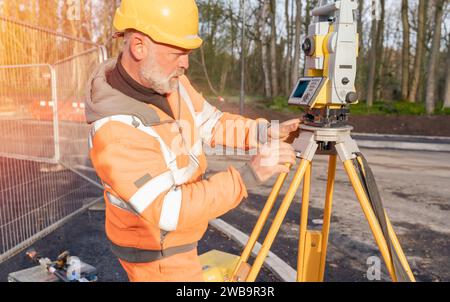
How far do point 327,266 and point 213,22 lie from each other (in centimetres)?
2745

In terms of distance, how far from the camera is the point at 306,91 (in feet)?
7.58

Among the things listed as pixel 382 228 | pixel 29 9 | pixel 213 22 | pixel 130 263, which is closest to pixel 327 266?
pixel 382 228

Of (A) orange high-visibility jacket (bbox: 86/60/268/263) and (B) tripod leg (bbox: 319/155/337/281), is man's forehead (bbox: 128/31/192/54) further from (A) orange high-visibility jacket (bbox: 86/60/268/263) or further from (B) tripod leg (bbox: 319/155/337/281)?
(B) tripod leg (bbox: 319/155/337/281)

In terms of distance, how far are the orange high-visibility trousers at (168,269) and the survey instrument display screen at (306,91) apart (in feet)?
3.60

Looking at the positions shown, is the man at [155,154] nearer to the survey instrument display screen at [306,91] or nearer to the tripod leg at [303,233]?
the survey instrument display screen at [306,91]

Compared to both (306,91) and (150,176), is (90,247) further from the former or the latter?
(306,91)

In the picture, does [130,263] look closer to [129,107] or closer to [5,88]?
[129,107]

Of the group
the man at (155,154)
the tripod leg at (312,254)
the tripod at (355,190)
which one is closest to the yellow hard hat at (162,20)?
the man at (155,154)

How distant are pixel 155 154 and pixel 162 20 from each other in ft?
2.08

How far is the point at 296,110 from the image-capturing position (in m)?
19.7

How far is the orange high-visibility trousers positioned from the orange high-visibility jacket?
4cm

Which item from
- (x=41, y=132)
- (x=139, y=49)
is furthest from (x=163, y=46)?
(x=41, y=132)

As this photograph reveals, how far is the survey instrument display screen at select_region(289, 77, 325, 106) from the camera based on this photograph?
220 centimetres

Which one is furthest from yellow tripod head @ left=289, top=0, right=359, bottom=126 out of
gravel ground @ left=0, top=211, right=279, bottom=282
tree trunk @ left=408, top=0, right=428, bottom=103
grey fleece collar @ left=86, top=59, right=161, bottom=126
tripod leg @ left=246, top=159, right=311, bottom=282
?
tree trunk @ left=408, top=0, right=428, bottom=103
